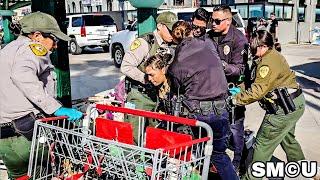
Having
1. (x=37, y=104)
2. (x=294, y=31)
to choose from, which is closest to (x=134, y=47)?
(x=37, y=104)

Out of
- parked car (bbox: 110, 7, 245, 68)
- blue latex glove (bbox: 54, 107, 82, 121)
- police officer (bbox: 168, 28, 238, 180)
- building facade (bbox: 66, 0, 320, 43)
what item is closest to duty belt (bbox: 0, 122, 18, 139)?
blue latex glove (bbox: 54, 107, 82, 121)

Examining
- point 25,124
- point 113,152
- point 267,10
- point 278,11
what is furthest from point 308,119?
point 278,11

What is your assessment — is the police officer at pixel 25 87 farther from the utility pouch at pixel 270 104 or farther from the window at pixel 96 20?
the window at pixel 96 20

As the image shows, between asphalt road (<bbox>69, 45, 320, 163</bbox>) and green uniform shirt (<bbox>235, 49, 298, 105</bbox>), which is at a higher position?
green uniform shirt (<bbox>235, 49, 298, 105</bbox>)

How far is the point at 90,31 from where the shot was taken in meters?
19.3

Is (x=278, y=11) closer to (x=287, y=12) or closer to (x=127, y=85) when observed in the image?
(x=287, y=12)

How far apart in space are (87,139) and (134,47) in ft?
4.92

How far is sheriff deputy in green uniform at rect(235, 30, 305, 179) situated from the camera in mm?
3783

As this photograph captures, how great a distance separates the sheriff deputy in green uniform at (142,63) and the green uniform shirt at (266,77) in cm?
94

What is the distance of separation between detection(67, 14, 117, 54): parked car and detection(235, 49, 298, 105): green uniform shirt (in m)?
16.1

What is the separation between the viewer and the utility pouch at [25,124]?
3.18 meters

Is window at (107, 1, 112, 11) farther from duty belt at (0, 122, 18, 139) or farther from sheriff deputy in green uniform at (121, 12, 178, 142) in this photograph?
duty belt at (0, 122, 18, 139)

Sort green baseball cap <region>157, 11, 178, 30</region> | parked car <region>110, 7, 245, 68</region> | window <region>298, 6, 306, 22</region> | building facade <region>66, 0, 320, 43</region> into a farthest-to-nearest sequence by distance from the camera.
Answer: window <region>298, 6, 306, 22</region> → building facade <region>66, 0, 320, 43</region> → parked car <region>110, 7, 245, 68</region> → green baseball cap <region>157, 11, 178, 30</region>

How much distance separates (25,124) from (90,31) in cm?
1652
